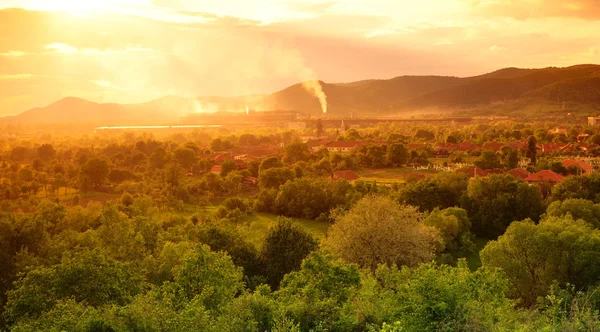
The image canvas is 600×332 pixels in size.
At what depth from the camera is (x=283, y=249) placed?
22.8m

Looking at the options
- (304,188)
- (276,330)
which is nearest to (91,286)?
(276,330)

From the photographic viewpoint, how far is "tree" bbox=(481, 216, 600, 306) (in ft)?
66.2

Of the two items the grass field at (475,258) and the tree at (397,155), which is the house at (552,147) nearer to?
the tree at (397,155)

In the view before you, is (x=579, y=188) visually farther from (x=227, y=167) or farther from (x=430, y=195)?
(x=227, y=167)

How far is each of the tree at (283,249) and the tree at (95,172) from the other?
33709 mm

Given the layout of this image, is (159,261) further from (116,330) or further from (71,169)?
(71,169)

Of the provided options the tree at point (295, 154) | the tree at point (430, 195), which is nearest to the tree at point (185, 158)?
the tree at point (295, 154)

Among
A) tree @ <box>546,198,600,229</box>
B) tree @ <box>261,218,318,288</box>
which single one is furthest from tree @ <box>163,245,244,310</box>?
tree @ <box>546,198,600,229</box>

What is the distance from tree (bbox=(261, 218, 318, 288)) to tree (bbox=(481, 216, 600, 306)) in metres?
7.66

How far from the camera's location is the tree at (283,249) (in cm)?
2219

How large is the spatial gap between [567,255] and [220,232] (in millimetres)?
14339

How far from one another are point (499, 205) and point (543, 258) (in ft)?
51.1

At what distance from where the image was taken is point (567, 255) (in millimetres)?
20766

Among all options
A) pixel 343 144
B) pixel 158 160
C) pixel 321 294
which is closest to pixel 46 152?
pixel 158 160
